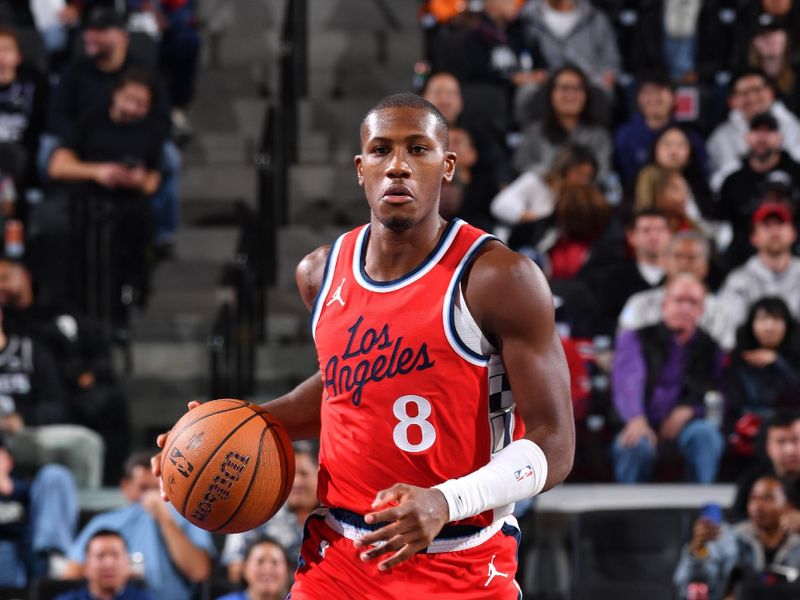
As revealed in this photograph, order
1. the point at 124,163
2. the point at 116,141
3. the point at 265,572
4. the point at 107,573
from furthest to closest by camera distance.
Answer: the point at 116,141
the point at 124,163
the point at 107,573
the point at 265,572

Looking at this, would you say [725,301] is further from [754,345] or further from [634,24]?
[634,24]

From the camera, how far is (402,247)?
3.96 metres

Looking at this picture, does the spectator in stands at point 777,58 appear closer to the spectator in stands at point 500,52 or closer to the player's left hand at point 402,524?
the spectator in stands at point 500,52

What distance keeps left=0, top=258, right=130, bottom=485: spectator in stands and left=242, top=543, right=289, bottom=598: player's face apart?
6.24ft

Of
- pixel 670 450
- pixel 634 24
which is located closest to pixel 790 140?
pixel 634 24

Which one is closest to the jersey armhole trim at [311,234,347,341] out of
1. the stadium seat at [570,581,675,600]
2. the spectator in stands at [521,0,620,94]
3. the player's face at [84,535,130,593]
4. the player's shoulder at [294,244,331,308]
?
the player's shoulder at [294,244,331,308]

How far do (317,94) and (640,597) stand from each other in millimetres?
5284

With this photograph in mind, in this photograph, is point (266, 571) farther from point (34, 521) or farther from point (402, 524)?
point (402, 524)

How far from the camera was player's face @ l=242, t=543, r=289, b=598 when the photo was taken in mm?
7133

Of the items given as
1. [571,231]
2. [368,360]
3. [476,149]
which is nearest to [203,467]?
[368,360]

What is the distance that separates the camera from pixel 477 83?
427 inches

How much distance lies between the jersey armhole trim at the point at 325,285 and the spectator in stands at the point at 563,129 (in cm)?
608

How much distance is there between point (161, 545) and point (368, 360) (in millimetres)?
4339

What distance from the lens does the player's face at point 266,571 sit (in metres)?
7.13
